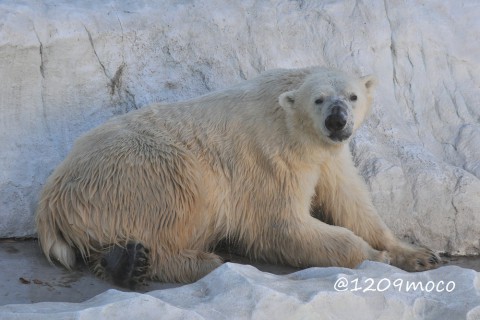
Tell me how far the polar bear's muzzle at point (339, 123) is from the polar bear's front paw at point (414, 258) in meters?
0.89

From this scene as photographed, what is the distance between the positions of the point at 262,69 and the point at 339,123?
5.31 feet

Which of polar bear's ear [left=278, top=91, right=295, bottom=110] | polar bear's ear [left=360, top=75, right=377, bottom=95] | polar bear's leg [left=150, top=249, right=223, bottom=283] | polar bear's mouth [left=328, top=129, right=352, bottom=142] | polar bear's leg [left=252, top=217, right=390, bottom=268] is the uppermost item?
polar bear's ear [left=360, top=75, right=377, bottom=95]

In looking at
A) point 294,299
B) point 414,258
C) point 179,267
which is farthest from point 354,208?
point 294,299

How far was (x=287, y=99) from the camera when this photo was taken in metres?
4.76

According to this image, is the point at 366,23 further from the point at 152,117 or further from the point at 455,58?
the point at 152,117

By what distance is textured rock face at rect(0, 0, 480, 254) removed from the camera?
541 cm

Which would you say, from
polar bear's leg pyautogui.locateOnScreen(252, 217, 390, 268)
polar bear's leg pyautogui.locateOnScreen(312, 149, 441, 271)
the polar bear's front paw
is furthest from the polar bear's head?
the polar bear's front paw

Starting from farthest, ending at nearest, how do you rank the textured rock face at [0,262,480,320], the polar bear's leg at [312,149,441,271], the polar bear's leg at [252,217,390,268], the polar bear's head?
the polar bear's leg at [312,149,441,271], the polar bear's leg at [252,217,390,268], the polar bear's head, the textured rock face at [0,262,480,320]

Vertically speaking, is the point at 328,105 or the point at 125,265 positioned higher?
the point at 328,105

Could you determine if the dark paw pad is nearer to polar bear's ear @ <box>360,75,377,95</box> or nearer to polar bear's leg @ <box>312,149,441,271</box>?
polar bear's leg @ <box>312,149,441,271</box>

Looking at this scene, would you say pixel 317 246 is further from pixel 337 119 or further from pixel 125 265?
pixel 125 265

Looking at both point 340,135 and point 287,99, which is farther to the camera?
point 287,99

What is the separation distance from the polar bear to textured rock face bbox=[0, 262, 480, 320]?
34.6 inches

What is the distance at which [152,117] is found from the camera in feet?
16.6
